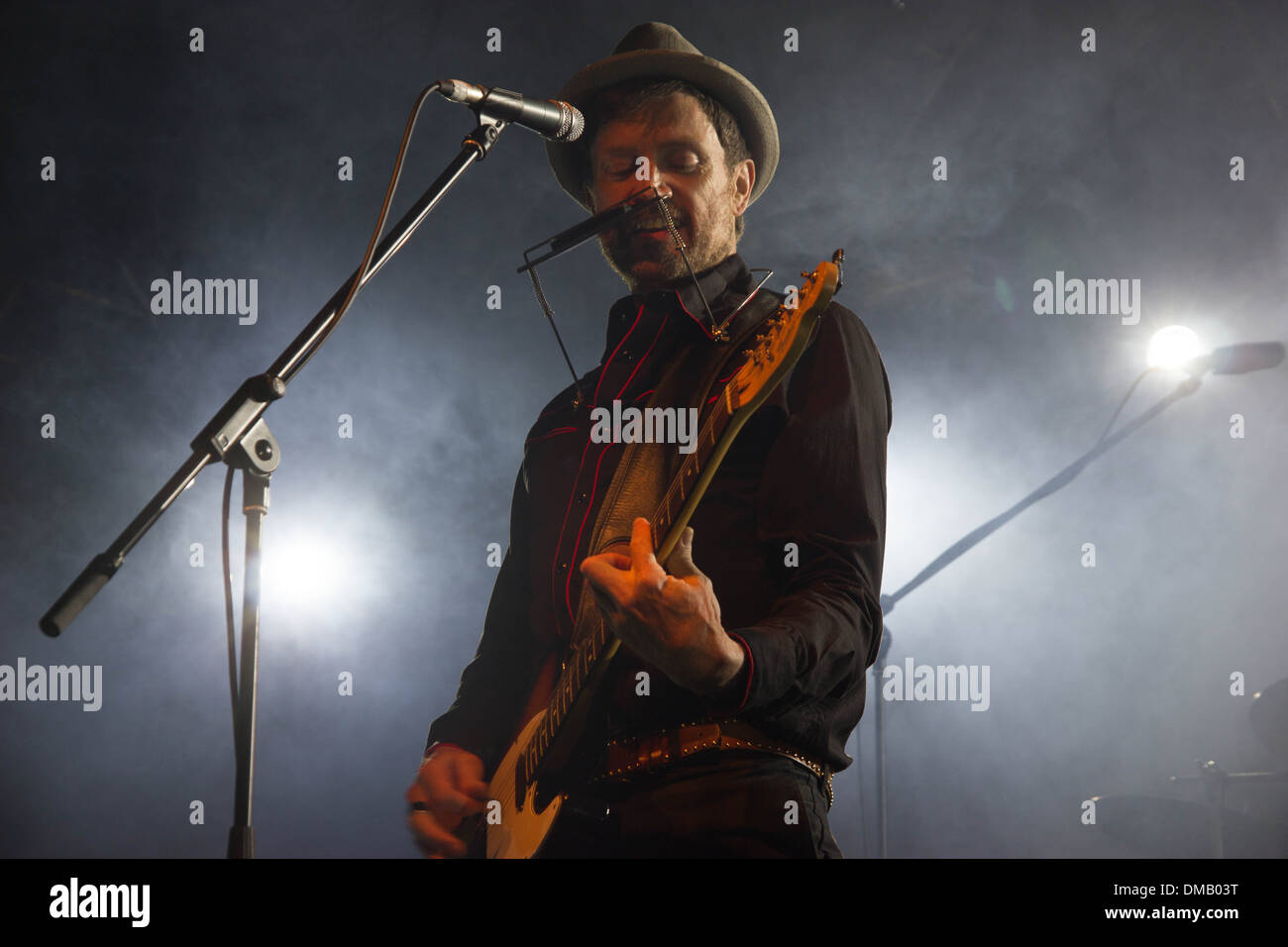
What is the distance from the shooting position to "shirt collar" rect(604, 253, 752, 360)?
178cm

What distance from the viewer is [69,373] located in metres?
4.21

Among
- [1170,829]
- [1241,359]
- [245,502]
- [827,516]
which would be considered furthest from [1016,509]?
[245,502]

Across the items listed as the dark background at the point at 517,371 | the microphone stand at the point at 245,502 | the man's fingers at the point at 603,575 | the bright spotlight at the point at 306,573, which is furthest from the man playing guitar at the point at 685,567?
the bright spotlight at the point at 306,573

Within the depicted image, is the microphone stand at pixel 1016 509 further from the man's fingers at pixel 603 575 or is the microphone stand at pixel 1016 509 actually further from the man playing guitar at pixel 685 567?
the man's fingers at pixel 603 575

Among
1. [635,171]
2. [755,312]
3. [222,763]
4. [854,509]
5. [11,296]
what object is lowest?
[222,763]

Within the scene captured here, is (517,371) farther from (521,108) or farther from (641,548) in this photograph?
(641,548)

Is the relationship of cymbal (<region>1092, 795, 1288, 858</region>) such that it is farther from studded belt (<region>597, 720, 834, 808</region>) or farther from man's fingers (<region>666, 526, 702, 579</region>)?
man's fingers (<region>666, 526, 702, 579</region>)

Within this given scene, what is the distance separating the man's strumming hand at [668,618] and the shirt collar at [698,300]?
25.7 inches

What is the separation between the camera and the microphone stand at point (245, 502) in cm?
122

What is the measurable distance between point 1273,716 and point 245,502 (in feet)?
13.1

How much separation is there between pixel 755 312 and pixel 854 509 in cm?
45

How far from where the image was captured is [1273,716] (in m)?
3.80

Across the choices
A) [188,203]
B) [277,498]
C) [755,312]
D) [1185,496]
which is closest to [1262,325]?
[1185,496]
